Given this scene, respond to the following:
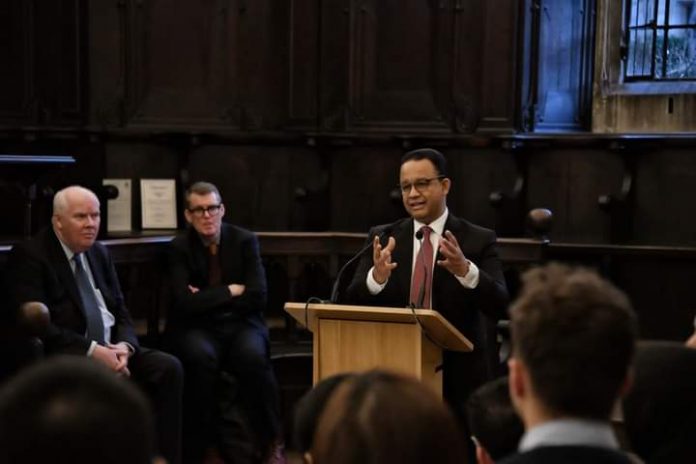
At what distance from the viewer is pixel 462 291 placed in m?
4.33

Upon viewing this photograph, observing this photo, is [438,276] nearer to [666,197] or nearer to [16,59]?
[666,197]

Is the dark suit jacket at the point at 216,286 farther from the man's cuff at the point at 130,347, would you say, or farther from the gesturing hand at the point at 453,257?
the gesturing hand at the point at 453,257

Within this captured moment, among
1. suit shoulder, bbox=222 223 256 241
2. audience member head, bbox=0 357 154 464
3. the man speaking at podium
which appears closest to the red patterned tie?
the man speaking at podium

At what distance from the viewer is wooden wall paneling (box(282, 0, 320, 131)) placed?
7.16 meters

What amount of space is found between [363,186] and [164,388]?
2270 mm

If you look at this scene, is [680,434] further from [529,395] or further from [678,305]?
[678,305]

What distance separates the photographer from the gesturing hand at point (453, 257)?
12.9 feet

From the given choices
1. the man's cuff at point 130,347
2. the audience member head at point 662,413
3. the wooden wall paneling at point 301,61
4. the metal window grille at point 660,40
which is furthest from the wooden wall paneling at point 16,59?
the audience member head at point 662,413

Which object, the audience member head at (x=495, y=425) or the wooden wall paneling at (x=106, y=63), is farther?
the wooden wall paneling at (x=106, y=63)

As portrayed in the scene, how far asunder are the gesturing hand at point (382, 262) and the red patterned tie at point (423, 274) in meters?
0.30

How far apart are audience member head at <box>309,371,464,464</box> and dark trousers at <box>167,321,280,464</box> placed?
4062 millimetres

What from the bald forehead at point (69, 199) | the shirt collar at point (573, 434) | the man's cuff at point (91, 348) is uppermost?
the bald forehead at point (69, 199)

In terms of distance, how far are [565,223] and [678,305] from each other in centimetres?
80

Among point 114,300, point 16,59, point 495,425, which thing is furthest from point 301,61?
point 495,425
